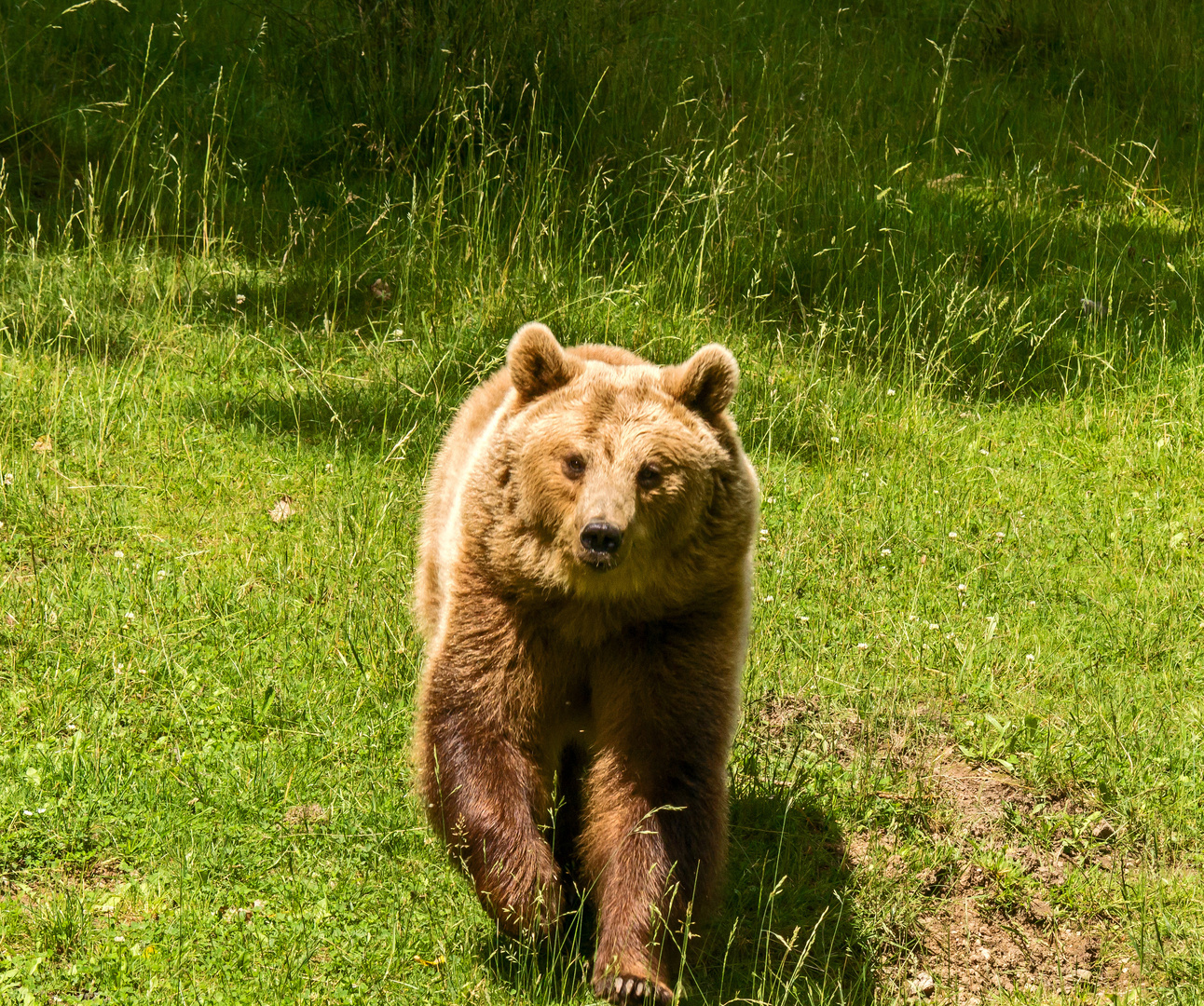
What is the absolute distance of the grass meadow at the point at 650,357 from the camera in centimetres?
427

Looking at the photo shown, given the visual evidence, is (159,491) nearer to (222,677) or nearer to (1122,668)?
(222,677)

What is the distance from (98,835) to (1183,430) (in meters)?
6.13

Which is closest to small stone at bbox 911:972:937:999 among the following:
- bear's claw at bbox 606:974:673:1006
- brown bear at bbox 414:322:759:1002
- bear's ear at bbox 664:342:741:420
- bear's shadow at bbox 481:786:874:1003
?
bear's shadow at bbox 481:786:874:1003

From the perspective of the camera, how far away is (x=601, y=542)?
3535 mm

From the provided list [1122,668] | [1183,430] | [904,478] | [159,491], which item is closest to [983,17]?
[1183,430]

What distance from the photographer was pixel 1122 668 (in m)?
5.71

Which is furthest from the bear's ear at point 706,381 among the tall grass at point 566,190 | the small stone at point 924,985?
the tall grass at point 566,190

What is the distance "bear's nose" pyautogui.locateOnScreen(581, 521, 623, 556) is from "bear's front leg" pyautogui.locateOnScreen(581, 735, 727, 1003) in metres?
0.70

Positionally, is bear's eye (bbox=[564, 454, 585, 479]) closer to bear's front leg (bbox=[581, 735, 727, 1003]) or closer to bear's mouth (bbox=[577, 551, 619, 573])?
bear's mouth (bbox=[577, 551, 619, 573])

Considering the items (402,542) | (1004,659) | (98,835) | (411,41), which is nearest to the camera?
(98,835)

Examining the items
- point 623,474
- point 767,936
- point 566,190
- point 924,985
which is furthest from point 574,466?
point 566,190

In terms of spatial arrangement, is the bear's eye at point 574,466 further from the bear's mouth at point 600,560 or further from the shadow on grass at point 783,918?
the shadow on grass at point 783,918

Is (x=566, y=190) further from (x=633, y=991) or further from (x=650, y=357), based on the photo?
(x=633, y=991)

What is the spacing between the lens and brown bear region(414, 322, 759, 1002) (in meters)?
3.79
